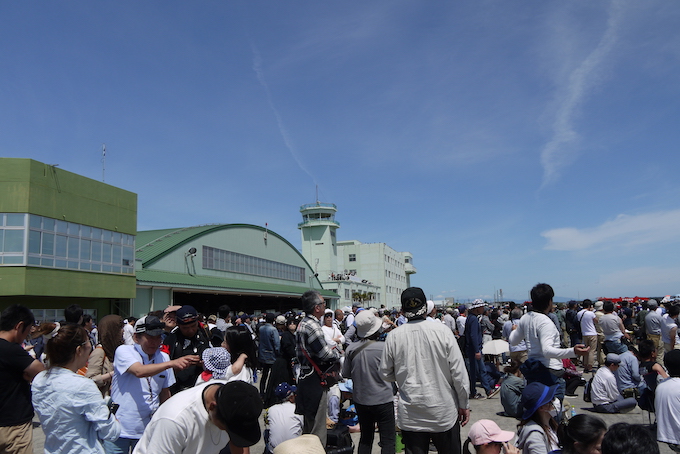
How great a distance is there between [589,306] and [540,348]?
968 centimetres

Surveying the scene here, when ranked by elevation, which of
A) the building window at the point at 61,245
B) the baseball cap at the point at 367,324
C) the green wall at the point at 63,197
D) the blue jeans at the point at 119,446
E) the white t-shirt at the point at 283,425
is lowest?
the white t-shirt at the point at 283,425

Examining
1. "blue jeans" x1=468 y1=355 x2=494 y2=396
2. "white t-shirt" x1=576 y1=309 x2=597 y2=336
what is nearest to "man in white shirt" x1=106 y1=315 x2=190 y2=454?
"blue jeans" x1=468 y1=355 x2=494 y2=396

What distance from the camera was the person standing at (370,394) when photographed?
4.96 meters

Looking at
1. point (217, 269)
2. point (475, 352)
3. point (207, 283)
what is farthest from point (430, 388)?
point (217, 269)

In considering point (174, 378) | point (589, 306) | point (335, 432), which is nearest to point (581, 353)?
point (335, 432)

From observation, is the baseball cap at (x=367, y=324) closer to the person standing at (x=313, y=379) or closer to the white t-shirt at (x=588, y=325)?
the person standing at (x=313, y=379)

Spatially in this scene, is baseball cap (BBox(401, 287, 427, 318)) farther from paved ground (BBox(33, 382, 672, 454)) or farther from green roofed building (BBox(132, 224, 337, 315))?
green roofed building (BBox(132, 224, 337, 315))

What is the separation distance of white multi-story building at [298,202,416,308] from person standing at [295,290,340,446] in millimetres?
47549

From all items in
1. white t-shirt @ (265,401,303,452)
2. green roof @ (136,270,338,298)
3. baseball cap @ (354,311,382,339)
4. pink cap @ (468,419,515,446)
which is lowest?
white t-shirt @ (265,401,303,452)

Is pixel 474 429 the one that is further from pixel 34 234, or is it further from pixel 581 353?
pixel 34 234

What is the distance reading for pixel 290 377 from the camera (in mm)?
6887

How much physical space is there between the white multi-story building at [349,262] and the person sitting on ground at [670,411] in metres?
47.8

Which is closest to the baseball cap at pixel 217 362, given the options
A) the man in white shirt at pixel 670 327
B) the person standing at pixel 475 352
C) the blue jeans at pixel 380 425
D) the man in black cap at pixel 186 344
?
the man in black cap at pixel 186 344

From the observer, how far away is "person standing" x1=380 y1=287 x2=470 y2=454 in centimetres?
399
